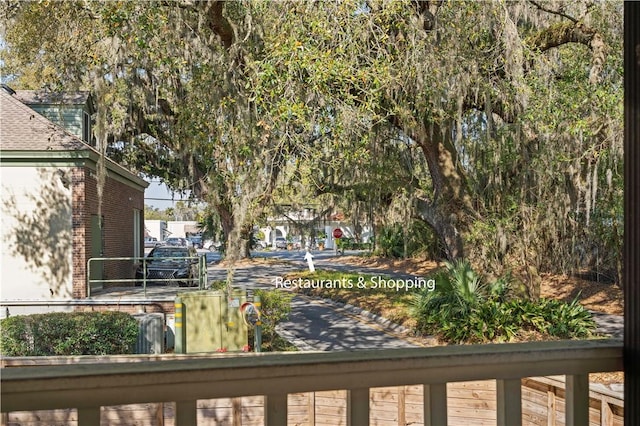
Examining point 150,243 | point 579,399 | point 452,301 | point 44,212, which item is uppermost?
point 44,212

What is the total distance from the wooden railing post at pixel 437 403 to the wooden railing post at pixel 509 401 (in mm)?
149

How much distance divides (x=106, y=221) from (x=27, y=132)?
236 cm

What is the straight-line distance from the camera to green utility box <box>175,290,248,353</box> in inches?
274

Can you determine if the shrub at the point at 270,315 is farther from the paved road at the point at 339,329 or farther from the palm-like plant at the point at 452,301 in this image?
the palm-like plant at the point at 452,301

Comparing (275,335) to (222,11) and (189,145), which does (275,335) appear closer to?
(189,145)

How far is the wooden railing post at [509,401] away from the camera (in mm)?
1228

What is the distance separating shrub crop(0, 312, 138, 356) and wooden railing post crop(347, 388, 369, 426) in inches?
256

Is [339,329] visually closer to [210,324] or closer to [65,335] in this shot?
[210,324]

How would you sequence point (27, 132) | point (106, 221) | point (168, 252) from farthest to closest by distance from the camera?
1. point (168, 252)
2. point (106, 221)
3. point (27, 132)

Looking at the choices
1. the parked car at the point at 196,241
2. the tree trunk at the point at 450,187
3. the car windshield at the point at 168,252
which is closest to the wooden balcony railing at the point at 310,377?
the tree trunk at the point at 450,187

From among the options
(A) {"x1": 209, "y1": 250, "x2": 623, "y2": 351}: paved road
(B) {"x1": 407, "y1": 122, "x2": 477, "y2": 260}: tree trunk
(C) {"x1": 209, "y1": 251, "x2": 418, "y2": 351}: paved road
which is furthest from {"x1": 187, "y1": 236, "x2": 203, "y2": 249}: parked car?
(B) {"x1": 407, "y1": 122, "x2": 477, "y2": 260}: tree trunk

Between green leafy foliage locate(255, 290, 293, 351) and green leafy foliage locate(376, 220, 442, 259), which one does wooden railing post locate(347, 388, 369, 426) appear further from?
green leafy foliage locate(376, 220, 442, 259)

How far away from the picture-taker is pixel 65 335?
6.86 meters

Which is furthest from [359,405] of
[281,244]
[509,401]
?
[281,244]
